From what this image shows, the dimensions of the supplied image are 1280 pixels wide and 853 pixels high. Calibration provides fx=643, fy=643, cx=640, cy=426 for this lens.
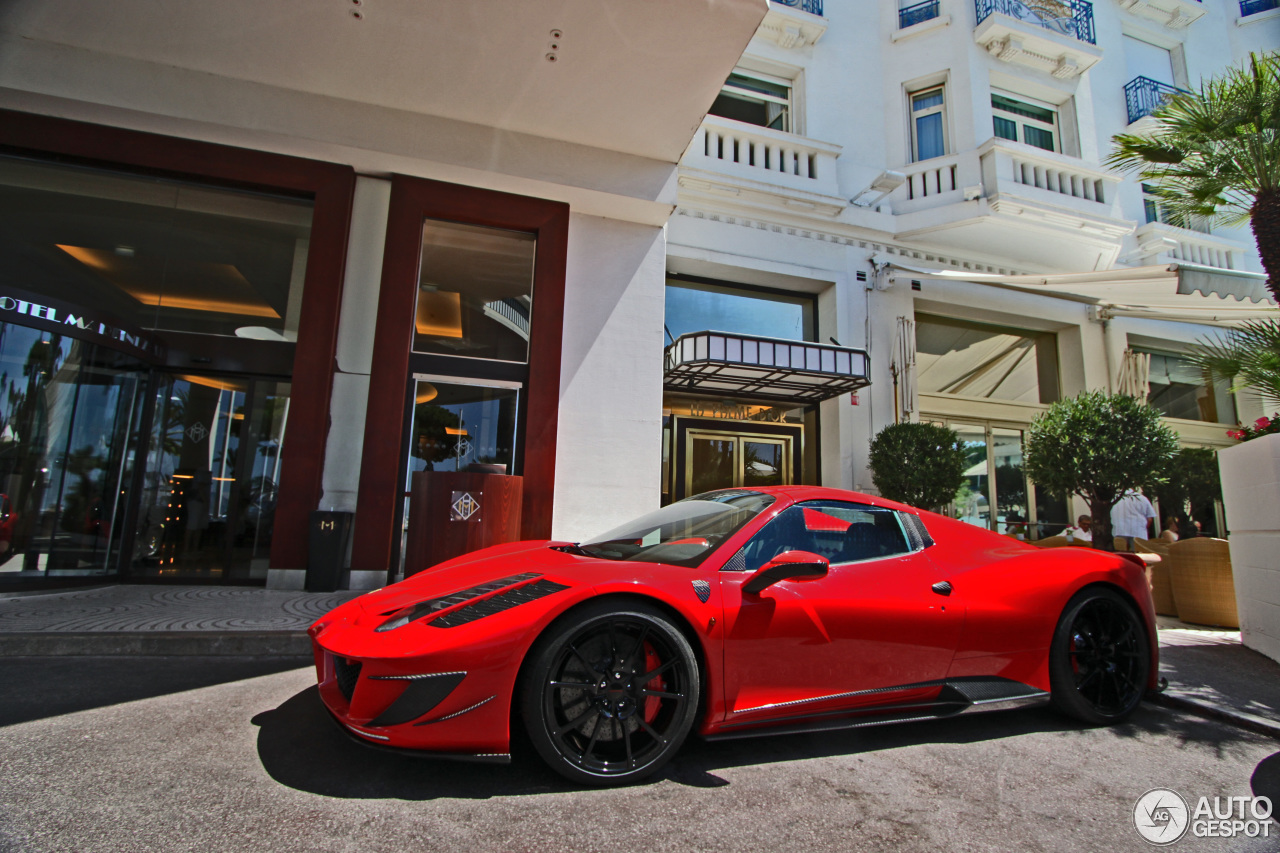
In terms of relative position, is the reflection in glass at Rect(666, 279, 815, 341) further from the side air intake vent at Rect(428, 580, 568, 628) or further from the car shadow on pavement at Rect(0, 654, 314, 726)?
the side air intake vent at Rect(428, 580, 568, 628)

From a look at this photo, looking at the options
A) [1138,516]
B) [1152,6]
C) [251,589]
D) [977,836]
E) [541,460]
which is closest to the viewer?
[977,836]

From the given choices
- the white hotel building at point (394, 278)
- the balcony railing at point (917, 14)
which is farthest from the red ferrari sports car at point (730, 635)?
the balcony railing at point (917, 14)

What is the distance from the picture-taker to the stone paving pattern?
14.9 ft

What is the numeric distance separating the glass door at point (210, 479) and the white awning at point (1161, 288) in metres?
9.86

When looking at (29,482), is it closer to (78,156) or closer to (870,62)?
(78,156)

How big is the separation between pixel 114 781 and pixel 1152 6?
71.3 feet

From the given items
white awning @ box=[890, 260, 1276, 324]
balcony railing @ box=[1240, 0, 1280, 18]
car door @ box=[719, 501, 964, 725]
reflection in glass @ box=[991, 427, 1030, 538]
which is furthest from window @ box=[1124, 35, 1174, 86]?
car door @ box=[719, 501, 964, 725]

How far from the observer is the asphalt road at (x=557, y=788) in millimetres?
1871

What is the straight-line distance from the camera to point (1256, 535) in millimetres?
4797

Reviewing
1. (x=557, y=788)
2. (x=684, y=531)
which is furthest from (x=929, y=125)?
(x=557, y=788)

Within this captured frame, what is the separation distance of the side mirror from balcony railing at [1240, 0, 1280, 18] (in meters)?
22.4

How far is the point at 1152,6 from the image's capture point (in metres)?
15.0

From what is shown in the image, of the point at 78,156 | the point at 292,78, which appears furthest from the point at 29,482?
the point at 292,78

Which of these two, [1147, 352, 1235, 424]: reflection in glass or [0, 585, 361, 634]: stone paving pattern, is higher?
[1147, 352, 1235, 424]: reflection in glass
